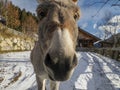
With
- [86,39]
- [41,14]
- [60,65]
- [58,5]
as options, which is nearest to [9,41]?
[41,14]

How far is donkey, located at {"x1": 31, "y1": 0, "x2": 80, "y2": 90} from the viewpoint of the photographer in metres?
2.96

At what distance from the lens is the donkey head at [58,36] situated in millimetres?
2952

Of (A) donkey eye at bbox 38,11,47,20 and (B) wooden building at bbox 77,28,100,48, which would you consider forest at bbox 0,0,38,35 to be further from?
(A) donkey eye at bbox 38,11,47,20

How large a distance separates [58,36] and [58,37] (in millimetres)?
18

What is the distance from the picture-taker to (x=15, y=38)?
117 feet

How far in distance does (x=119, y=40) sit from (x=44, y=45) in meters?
33.9

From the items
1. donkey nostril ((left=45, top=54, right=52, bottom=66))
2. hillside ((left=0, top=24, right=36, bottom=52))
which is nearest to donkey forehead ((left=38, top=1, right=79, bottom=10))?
donkey nostril ((left=45, top=54, right=52, bottom=66))

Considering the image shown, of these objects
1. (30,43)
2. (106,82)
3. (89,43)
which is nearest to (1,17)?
(30,43)

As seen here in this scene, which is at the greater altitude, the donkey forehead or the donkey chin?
the donkey forehead

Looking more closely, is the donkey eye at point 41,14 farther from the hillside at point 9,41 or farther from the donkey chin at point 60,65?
the hillside at point 9,41

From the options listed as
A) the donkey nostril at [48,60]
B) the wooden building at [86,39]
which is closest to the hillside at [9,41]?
the donkey nostril at [48,60]

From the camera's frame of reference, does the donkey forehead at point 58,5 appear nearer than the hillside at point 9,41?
Yes

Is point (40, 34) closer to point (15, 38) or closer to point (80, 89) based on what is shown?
point (80, 89)

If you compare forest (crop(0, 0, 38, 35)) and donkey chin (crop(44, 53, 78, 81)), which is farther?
forest (crop(0, 0, 38, 35))
